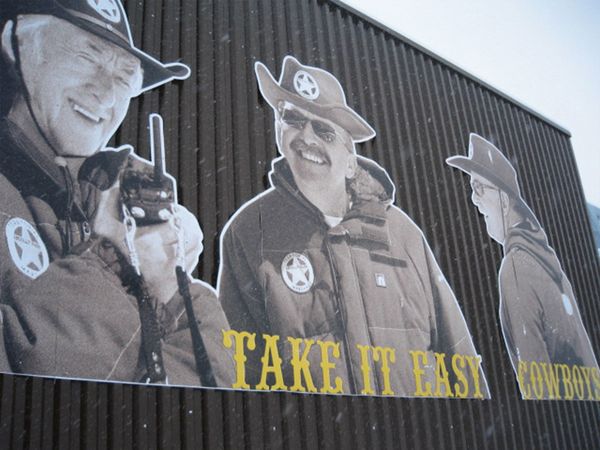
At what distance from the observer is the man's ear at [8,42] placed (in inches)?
182

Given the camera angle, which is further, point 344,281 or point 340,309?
point 344,281

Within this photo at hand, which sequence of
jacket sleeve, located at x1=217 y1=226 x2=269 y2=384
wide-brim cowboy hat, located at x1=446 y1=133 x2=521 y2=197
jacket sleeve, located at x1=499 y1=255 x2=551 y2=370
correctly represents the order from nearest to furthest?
jacket sleeve, located at x1=217 y1=226 x2=269 y2=384, jacket sleeve, located at x1=499 y1=255 x2=551 y2=370, wide-brim cowboy hat, located at x1=446 y1=133 x2=521 y2=197

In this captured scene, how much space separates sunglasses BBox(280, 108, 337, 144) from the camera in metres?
6.25

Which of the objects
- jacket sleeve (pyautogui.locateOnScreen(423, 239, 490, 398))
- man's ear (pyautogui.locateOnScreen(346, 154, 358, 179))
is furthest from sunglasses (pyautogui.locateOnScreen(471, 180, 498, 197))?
man's ear (pyautogui.locateOnScreen(346, 154, 358, 179))

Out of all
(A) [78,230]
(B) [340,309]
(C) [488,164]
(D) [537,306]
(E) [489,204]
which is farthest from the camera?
(C) [488,164]

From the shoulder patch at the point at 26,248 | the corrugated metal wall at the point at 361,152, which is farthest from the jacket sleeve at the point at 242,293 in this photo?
the shoulder patch at the point at 26,248

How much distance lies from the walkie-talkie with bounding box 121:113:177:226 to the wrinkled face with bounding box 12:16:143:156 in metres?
0.32

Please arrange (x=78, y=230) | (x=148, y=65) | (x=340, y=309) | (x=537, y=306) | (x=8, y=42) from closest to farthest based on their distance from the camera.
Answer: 1. (x=78, y=230)
2. (x=8, y=42)
3. (x=148, y=65)
4. (x=340, y=309)
5. (x=537, y=306)

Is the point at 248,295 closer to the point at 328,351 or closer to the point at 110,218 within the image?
the point at 328,351

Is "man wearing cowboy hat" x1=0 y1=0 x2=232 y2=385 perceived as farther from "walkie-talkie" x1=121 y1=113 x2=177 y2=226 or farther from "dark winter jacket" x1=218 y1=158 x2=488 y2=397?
"dark winter jacket" x1=218 y1=158 x2=488 y2=397

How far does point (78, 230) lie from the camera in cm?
448

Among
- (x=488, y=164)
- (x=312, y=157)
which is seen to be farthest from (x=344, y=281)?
(x=488, y=164)

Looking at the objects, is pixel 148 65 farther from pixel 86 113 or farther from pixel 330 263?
pixel 330 263

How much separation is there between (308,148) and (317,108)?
54 cm
